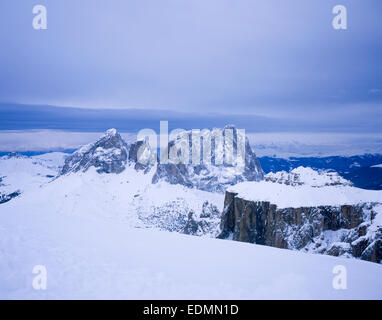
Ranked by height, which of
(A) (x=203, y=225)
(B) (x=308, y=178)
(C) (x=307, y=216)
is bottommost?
(A) (x=203, y=225)

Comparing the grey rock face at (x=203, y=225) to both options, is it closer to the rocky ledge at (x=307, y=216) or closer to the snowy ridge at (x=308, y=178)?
the rocky ledge at (x=307, y=216)

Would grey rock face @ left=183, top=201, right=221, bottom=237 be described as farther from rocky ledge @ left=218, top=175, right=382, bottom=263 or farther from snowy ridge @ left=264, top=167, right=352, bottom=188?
snowy ridge @ left=264, top=167, right=352, bottom=188

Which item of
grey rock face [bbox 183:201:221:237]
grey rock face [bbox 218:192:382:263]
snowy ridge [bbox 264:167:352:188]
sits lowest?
grey rock face [bbox 183:201:221:237]

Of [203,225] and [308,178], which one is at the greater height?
[308,178]

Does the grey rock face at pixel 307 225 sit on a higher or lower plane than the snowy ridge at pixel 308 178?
lower

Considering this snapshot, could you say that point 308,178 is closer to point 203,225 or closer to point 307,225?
point 307,225

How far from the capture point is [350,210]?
63.8m

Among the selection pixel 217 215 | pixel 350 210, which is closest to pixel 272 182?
pixel 350 210

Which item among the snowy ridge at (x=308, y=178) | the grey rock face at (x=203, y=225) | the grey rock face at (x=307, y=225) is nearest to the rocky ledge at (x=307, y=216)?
the grey rock face at (x=307, y=225)

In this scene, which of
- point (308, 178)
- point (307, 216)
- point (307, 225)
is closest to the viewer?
point (307, 225)

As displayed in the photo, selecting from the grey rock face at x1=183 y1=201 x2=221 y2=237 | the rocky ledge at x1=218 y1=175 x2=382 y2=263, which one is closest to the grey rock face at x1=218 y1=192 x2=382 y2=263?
the rocky ledge at x1=218 y1=175 x2=382 y2=263

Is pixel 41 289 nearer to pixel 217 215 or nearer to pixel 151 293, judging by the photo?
pixel 151 293

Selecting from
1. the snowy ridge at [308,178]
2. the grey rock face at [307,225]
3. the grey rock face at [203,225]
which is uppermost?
the snowy ridge at [308,178]

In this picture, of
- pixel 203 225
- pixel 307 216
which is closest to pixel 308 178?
pixel 307 216
